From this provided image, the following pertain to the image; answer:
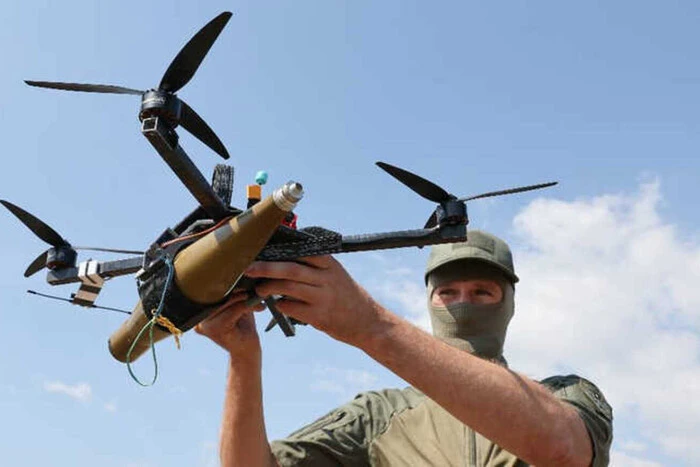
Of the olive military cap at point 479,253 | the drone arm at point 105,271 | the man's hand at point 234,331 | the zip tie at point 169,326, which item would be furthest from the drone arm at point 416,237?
the olive military cap at point 479,253

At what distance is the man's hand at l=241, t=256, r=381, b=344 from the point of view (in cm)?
616

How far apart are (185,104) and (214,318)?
8.44ft

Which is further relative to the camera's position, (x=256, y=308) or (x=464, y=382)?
(x=256, y=308)

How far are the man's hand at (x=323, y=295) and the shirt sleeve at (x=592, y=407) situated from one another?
260 cm

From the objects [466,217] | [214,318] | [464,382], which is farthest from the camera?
[214,318]

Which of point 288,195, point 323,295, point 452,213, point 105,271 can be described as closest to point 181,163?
point 288,195

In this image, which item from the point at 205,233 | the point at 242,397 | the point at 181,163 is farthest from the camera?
the point at 242,397

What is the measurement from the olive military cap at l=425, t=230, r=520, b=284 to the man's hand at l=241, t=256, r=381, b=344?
3646mm

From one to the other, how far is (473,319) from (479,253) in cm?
87

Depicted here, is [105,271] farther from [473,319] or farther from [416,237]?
[473,319]

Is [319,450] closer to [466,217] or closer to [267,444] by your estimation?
[267,444]

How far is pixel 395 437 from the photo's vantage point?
941 centimetres

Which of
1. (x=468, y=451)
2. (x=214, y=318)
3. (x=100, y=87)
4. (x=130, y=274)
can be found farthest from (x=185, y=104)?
(x=468, y=451)

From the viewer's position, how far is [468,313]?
9742 millimetres
